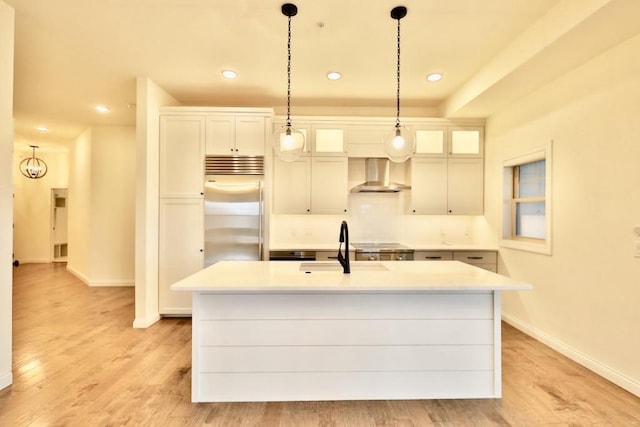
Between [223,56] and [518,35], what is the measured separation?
2791mm

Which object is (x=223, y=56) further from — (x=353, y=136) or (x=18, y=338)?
(x=18, y=338)

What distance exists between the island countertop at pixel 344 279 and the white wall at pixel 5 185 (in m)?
1.50

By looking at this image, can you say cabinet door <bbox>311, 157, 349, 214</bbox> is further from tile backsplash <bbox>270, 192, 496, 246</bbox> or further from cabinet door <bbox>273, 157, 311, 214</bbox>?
tile backsplash <bbox>270, 192, 496, 246</bbox>

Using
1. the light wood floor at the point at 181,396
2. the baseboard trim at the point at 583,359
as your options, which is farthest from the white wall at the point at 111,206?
the baseboard trim at the point at 583,359

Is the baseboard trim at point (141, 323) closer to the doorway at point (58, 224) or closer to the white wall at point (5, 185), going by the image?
the white wall at point (5, 185)

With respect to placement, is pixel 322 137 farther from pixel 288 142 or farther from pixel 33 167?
pixel 33 167

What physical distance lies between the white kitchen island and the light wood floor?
11cm

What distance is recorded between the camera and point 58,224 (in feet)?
26.8

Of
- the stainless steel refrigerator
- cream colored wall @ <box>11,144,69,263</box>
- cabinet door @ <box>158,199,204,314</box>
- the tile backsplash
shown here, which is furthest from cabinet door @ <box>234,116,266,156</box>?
cream colored wall @ <box>11,144,69,263</box>

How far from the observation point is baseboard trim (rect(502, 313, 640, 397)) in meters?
2.32

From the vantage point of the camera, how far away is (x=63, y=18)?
259 centimetres

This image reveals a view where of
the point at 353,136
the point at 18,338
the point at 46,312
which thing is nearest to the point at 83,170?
the point at 46,312

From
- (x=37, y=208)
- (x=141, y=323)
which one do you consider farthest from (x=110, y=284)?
(x=37, y=208)

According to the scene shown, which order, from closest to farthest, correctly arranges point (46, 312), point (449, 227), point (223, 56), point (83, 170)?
point (223, 56) → point (46, 312) → point (449, 227) → point (83, 170)
